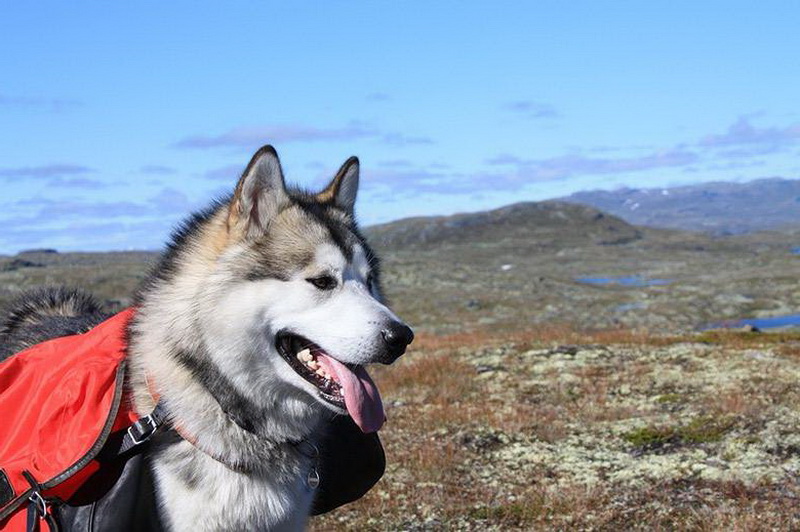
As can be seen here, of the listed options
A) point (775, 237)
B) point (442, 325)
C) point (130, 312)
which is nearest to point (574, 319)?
point (442, 325)

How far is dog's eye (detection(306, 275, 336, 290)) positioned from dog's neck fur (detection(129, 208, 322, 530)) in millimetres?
679

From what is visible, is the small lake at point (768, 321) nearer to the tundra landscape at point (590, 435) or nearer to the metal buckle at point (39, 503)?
the tundra landscape at point (590, 435)

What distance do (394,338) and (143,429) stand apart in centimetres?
177

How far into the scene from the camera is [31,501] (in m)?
5.27

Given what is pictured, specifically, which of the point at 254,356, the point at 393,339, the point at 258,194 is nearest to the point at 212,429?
the point at 254,356

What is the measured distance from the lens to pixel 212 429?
5320 millimetres

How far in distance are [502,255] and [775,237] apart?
99.4m

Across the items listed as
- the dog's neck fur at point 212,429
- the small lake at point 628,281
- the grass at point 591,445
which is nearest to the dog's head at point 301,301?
the dog's neck fur at point 212,429

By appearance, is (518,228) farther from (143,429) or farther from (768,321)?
(143,429)

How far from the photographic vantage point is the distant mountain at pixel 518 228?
164250mm

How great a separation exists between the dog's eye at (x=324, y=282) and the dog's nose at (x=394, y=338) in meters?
0.55

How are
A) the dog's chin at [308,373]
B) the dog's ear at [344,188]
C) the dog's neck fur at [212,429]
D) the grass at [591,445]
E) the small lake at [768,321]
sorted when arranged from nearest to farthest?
the dog's neck fur at [212,429] → the dog's chin at [308,373] → the dog's ear at [344,188] → the grass at [591,445] → the small lake at [768,321]

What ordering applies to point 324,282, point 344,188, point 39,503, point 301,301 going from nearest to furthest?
point 39,503 → point 301,301 → point 324,282 → point 344,188

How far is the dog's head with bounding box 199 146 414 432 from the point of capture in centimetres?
530
